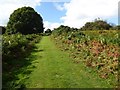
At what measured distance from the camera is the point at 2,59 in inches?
798

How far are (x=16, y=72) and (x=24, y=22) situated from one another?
61.2 meters

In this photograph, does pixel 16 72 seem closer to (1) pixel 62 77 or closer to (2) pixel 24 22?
(1) pixel 62 77

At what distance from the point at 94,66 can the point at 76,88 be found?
4385 millimetres

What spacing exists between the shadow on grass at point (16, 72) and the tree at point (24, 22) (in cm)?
5627

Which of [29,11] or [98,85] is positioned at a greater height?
[29,11]

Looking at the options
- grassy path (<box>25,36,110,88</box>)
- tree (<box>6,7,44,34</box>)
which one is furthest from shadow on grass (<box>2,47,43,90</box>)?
tree (<box>6,7,44,34</box>)

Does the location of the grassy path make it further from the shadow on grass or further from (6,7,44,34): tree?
(6,7,44,34): tree

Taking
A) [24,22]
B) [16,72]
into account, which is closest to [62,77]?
[16,72]

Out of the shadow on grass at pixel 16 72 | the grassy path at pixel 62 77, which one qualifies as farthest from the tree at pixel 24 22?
the grassy path at pixel 62 77

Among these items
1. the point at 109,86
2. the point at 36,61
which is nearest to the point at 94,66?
the point at 109,86

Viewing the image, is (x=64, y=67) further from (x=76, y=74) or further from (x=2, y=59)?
(x=2, y=59)

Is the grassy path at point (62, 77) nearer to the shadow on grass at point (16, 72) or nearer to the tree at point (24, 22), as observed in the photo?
the shadow on grass at point (16, 72)

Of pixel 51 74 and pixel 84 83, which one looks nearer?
pixel 84 83

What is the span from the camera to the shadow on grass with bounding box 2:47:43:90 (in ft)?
48.7
